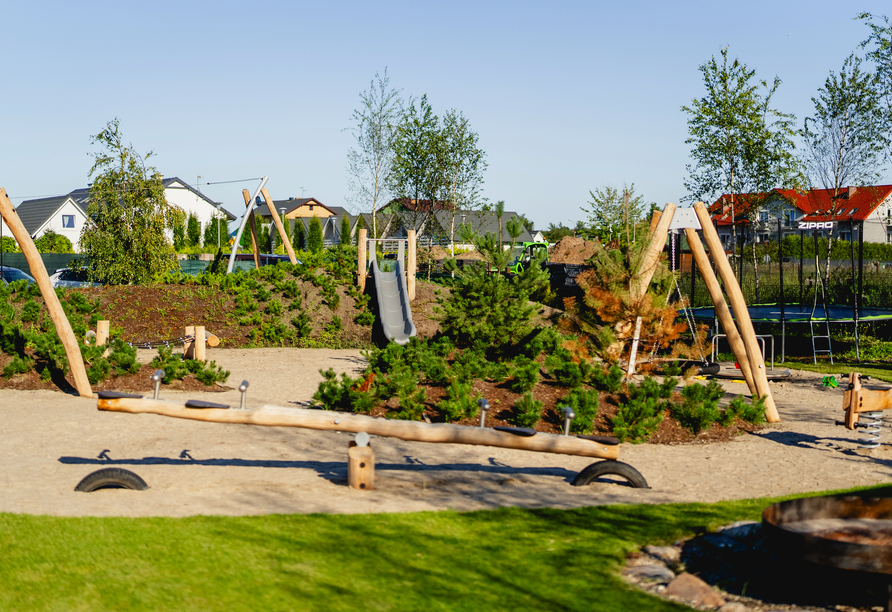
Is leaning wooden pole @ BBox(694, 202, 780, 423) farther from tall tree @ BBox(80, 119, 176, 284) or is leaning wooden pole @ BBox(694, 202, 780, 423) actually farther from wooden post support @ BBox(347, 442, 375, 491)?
tall tree @ BBox(80, 119, 176, 284)

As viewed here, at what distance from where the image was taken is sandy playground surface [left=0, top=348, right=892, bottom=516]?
20.2 ft

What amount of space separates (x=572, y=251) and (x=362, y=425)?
82.8 ft

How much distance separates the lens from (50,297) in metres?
10.8

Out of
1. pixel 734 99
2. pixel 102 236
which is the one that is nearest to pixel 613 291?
pixel 734 99

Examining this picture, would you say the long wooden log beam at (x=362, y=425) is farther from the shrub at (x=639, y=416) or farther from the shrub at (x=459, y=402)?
the shrub at (x=459, y=402)

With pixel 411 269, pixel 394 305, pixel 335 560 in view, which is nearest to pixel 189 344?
pixel 394 305

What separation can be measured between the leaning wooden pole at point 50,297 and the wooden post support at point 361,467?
638cm

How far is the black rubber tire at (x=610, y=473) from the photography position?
680cm

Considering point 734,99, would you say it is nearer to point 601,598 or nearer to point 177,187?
point 601,598

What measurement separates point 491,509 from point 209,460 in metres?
3.13

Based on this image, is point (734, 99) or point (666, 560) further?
point (734, 99)

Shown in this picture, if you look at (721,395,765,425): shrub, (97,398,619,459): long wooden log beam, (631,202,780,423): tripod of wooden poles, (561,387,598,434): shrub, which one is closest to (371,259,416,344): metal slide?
(631,202,780,423): tripod of wooden poles

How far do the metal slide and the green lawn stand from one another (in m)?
10.6

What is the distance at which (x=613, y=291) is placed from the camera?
36.9 ft
